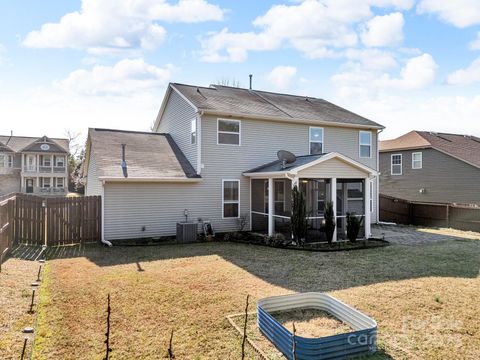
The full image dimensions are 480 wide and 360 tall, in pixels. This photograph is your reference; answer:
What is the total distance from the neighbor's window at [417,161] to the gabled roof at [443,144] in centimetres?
56

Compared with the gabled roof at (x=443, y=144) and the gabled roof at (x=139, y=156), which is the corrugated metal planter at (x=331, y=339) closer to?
the gabled roof at (x=139, y=156)

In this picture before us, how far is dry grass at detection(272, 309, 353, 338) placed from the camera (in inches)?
194

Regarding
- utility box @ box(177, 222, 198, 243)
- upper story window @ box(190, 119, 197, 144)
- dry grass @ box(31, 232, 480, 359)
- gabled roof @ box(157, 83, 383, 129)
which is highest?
gabled roof @ box(157, 83, 383, 129)

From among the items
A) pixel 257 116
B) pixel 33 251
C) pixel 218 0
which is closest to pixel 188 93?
pixel 257 116

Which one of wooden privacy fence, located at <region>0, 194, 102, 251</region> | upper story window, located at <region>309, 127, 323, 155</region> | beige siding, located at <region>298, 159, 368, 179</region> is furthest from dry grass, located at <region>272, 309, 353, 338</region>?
upper story window, located at <region>309, 127, 323, 155</region>

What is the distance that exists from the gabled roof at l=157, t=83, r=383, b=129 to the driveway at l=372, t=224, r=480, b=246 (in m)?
5.27

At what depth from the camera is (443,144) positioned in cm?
2295

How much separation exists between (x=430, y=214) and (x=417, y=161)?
670 cm

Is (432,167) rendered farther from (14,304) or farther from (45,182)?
(45,182)

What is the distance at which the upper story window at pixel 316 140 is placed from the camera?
16266 millimetres

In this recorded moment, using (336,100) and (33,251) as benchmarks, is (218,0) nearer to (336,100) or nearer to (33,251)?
(33,251)

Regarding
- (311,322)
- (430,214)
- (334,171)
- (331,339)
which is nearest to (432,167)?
(430,214)

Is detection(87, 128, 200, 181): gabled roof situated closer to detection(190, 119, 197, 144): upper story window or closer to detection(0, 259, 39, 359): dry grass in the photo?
detection(190, 119, 197, 144): upper story window

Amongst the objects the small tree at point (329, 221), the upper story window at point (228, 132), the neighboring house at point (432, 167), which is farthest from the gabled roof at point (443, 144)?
the upper story window at point (228, 132)
